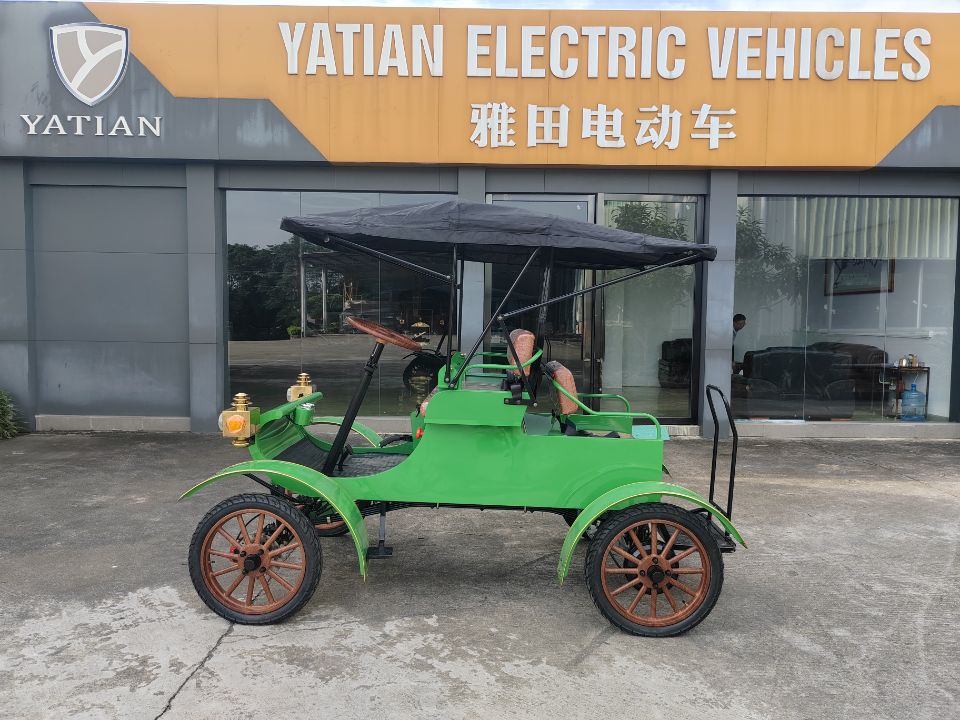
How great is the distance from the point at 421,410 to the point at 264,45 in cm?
630

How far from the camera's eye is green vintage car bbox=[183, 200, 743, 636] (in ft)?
11.6

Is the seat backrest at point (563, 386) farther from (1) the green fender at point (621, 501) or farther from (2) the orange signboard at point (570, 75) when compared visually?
(2) the orange signboard at point (570, 75)

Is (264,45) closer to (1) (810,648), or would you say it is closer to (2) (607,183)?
(2) (607,183)

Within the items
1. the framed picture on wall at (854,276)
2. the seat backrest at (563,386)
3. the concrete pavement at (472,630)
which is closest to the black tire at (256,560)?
the concrete pavement at (472,630)

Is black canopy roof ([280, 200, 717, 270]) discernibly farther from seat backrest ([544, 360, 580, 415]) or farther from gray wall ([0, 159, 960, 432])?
gray wall ([0, 159, 960, 432])

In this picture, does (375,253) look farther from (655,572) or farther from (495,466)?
(655,572)

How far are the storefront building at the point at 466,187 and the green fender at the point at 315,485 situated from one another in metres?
4.25

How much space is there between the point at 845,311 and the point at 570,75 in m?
4.96

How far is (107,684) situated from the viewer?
3014 millimetres

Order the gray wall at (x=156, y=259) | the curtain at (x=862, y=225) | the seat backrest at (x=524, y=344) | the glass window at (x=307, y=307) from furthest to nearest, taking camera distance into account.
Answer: the curtain at (x=862, y=225), the glass window at (x=307, y=307), the gray wall at (x=156, y=259), the seat backrest at (x=524, y=344)

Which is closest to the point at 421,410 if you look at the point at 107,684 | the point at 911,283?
the point at 107,684

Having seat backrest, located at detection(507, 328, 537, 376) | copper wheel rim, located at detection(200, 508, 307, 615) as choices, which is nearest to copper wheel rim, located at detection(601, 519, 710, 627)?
seat backrest, located at detection(507, 328, 537, 376)

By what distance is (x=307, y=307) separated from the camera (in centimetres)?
923

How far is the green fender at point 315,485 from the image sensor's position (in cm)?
355
